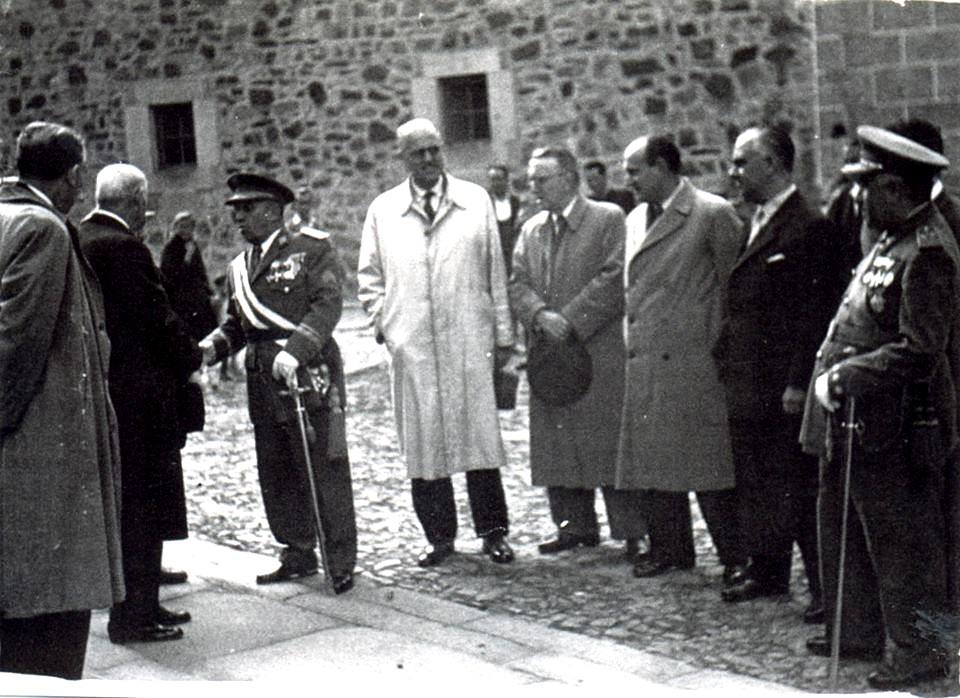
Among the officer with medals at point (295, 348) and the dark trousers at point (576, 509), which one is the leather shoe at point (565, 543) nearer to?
the dark trousers at point (576, 509)

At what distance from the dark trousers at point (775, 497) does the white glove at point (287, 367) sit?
1543mm

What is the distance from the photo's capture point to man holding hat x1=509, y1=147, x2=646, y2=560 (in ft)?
20.0

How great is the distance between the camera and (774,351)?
205 inches

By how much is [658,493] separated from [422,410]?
100cm

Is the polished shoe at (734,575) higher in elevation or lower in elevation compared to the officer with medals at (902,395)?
lower

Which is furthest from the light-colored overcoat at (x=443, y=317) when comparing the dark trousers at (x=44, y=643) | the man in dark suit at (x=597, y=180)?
the man in dark suit at (x=597, y=180)

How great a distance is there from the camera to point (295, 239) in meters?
5.84

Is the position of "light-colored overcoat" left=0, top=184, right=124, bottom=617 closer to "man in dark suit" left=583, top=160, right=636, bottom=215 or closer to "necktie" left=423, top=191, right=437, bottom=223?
"necktie" left=423, top=191, right=437, bottom=223

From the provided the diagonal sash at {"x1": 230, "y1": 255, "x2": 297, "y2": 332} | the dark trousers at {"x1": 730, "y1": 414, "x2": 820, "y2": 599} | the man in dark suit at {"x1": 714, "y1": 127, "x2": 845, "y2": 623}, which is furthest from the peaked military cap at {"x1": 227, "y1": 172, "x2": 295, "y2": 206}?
the dark trousers at {"x1": 730, "y1": 414, "x2": 820, "y2": 599}

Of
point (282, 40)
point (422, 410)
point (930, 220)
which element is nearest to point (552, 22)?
point (282, 40)

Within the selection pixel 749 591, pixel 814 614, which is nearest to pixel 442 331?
pixel 749 591

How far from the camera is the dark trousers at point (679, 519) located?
5688 millimetres

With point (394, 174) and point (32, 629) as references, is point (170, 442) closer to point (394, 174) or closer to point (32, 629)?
point (32, 629)

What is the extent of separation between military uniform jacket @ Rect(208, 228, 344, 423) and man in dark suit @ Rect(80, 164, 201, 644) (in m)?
0.51
